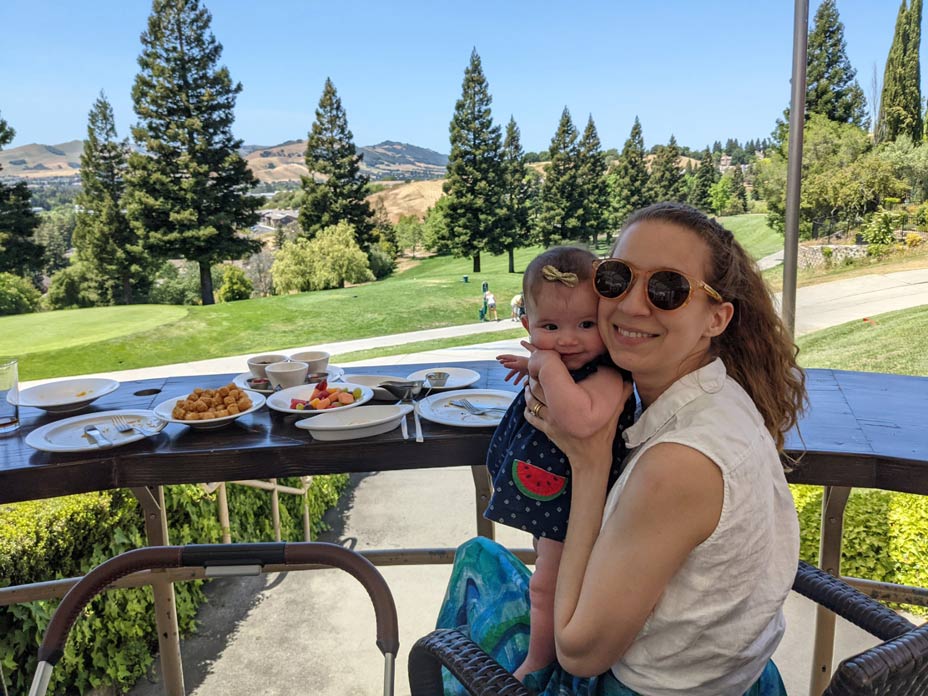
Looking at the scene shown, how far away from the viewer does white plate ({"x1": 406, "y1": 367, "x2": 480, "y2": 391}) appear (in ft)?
5.31

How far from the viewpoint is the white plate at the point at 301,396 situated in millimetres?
1391

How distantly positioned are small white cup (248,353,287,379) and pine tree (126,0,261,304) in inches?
631

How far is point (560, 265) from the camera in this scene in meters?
1.04

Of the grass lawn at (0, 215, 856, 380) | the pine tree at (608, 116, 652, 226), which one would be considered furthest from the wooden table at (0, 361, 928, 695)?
the pine tree at (608, 116, 652, 226)

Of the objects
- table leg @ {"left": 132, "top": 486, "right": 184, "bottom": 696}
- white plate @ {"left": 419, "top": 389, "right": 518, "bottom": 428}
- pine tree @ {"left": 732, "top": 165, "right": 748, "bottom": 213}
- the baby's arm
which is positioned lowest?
table leg @ {"left": 132, "top": 486, "right": 184, "bottom": 696}

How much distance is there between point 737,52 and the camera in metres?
15.6

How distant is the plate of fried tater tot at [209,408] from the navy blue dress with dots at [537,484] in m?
0.64

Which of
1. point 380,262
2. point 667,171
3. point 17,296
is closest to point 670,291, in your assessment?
point 667,171

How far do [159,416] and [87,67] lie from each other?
79.6 feet

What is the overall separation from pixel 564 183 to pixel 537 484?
15771 millimetres

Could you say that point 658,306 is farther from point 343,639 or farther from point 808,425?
point 343,639

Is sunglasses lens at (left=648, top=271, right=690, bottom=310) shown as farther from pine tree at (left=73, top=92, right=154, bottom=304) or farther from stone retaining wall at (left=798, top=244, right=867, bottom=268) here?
pine tree at (left=73, top=92, right=154, bottom=304)

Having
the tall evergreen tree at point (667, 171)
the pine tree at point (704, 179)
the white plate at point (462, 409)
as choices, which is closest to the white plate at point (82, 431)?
the white plate at point (462, 409)

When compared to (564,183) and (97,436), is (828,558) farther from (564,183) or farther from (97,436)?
(564,183)
